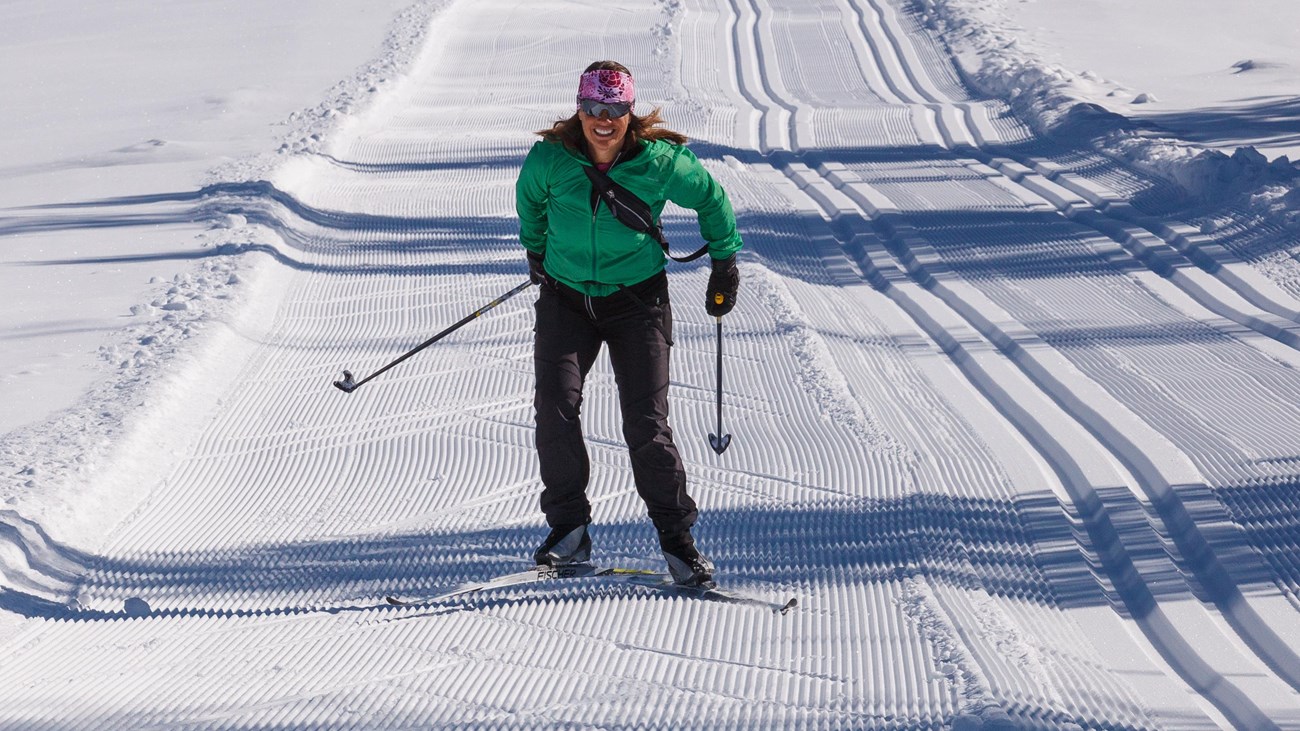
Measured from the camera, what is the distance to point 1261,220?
935cm

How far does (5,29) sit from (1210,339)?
2164 cm

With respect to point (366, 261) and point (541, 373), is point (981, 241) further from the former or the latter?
point (541, 373)

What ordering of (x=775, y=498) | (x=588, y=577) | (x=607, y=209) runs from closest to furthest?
(x=607, y=209)
(x=588, y=577)
(x=775, y=498)

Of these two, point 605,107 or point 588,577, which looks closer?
point 605,107

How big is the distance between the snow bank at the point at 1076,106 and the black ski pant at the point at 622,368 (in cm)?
679

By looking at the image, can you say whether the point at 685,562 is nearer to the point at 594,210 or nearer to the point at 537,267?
the point at 537,267

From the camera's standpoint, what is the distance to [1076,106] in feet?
45.0

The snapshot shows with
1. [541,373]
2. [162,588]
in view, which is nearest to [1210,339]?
[541,373]

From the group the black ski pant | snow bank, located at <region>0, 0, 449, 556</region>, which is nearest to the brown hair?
the black ski pant

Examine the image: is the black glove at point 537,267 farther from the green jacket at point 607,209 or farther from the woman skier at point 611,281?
the green jacket at point 607,209

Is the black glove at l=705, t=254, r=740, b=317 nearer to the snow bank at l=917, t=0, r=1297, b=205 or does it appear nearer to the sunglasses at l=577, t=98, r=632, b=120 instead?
the sunglasses at l=577, t=98, r=632, b=120

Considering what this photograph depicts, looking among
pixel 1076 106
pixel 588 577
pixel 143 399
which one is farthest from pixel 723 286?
pixel 1076 106

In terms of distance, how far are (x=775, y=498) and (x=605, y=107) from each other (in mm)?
2113

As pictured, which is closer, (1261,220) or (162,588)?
(162,588)
